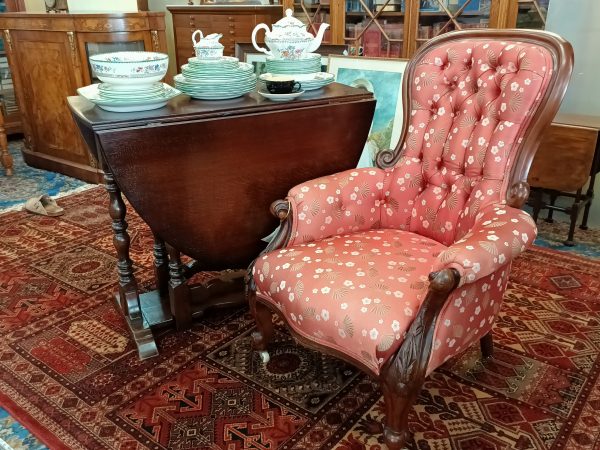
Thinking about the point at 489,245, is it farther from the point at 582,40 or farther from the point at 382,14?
the point at 382,14

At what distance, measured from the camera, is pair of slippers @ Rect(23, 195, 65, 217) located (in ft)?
Answer: 10.3

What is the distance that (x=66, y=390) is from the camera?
1.71m

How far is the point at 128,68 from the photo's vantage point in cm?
162

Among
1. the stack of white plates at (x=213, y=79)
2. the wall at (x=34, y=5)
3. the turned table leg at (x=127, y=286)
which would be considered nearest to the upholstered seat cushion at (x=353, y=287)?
the turned table leg at (x=127, y=286)

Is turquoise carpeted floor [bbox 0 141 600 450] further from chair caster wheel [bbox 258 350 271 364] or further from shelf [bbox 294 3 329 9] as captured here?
shelf [bbox 294 3 329 9]

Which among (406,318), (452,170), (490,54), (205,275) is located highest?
(490,54)

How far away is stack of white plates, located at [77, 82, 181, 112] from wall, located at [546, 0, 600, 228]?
84.5 inches

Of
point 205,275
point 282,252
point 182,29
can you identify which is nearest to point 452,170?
point 282,252

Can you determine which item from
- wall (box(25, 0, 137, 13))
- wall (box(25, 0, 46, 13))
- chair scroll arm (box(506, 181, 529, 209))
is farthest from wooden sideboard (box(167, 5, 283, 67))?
chair scroll arm (box(506, 181, 529, 209))

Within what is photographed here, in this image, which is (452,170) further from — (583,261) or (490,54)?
(583,261)

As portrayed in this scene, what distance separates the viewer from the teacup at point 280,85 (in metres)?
1.86

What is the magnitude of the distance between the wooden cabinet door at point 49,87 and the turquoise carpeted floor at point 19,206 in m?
0.20

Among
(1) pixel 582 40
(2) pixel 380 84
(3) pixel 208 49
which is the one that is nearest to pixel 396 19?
Answer: (2) pixel 380 84

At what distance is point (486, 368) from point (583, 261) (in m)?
1.02
